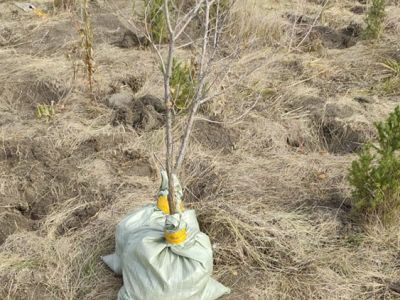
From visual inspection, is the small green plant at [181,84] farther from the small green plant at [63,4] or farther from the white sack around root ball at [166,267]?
the small green plant at [63,4]

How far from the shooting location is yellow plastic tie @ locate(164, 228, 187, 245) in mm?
2398

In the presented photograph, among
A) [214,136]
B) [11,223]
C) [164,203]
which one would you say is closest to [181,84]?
[214,136]

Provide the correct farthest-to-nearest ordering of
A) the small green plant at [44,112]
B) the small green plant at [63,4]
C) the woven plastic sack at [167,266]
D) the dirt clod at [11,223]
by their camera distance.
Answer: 1. the small green plant at [63,4]
2. the small green plant at [44,112]
3. the dirt clod at [11,223]
4. the woven plastic sack at [167,266]

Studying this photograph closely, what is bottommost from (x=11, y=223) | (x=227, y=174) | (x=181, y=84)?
(x=11, y=223)

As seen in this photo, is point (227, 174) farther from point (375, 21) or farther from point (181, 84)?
point (375, 21)

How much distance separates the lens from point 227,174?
11.2 ft

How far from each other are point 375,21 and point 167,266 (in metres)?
4.12

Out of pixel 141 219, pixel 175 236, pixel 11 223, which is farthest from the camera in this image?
pixel 11 223

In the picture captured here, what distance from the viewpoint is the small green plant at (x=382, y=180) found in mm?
2787

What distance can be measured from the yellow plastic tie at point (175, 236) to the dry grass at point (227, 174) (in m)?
0.42

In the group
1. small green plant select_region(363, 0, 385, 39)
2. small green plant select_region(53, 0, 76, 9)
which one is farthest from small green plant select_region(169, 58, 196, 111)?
small green plant select_region(53, 0, 76, 9)

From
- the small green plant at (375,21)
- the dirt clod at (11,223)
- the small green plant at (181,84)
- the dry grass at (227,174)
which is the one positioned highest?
the small green plant at (375,21)

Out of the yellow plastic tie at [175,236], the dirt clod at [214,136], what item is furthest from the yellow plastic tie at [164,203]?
the dirt clod at [214,136]

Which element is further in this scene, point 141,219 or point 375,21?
point 375,21
